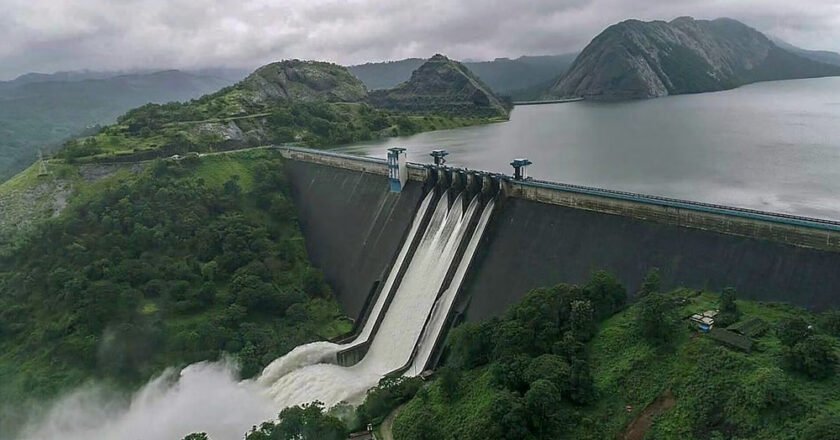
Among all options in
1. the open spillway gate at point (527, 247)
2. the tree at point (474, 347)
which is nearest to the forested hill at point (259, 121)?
the open spillway gate at point (527, 247)

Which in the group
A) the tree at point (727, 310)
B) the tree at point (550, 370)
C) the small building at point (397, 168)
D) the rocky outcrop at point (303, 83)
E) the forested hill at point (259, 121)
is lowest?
the tree at point (550, 370)

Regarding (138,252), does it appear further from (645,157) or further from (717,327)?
(645,157)

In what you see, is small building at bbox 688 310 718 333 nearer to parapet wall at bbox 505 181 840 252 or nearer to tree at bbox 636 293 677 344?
tree at bbox 636 293 677 344

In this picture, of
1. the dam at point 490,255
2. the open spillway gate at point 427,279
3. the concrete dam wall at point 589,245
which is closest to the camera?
the concrete dam wall at point 589,245

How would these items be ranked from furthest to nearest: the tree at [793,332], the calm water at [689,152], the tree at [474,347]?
the calm water at [689,152], the tree at [474,347], the tree at [793,332]

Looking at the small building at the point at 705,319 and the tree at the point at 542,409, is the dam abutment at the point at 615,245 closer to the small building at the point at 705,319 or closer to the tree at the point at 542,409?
the small building at the point at 705,319

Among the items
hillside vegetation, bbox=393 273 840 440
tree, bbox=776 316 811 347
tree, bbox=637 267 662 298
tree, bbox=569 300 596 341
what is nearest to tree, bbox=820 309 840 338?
hillside vegetation, bbox=393 273 840 440

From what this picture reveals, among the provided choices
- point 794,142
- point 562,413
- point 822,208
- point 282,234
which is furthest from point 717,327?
point 794,142
